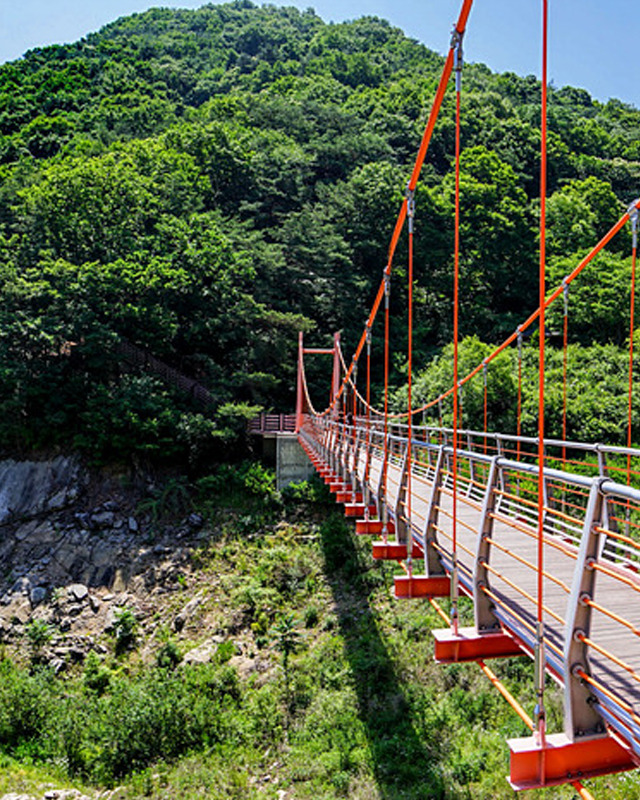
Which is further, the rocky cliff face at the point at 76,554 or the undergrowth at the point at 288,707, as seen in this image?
the rocky cliff face at the point at 76,554

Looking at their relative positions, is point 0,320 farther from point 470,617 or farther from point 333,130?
point 333,130

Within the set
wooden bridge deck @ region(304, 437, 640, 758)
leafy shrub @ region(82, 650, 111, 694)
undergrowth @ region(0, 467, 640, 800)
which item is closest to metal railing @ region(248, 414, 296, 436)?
undergrowth @ region(0, 467, 640, 800)

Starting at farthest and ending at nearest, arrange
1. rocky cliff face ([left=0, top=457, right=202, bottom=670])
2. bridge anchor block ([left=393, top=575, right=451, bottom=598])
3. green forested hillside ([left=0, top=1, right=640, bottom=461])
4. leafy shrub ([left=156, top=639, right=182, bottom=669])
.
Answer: green forested hillside ([left=0, top=1, right=640, bottom=461])
rocky cliff face ([left=0, top=457, right=202, bottom=670])
leafy shrub ([left=156, top=639, right=182, bottom=669])
bridge anchor block ([left=393, top=575, right=451, bottom=598])

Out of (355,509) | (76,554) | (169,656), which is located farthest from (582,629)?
(76,554)

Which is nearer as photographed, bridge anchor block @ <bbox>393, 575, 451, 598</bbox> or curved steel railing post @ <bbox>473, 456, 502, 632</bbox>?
curved steel railing post @ <bbox>473, 456, 502, 632</bbox>

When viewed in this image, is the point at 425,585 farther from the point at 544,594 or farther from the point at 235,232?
the point at 235,232

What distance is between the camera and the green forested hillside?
16.1 metres

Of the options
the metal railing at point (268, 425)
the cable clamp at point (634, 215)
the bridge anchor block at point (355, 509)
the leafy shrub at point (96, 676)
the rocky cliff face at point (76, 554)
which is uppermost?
the cable clamp at point (634, 215)

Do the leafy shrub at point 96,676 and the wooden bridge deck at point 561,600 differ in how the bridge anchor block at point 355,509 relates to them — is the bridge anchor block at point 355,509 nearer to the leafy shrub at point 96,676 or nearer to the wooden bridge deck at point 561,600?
the wooden bridge deck at point 561,600

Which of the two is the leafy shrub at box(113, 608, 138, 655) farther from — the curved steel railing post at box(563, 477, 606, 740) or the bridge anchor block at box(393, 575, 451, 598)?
the curved steel railing post at box(563, 477, 606, 740)

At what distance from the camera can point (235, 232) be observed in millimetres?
20234

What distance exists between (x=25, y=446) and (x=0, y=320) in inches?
122

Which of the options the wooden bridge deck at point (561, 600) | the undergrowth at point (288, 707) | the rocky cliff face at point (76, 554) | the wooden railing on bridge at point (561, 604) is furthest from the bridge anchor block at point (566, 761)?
the rocky cliff face at point (76, 554)

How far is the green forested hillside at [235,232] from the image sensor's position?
52.7ft
